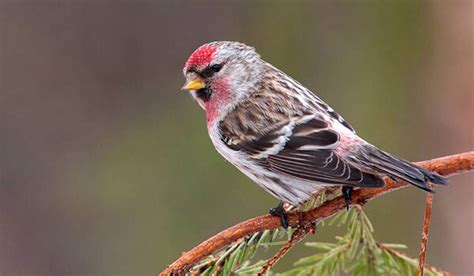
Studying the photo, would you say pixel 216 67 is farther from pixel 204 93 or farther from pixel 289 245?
pixel 289 245

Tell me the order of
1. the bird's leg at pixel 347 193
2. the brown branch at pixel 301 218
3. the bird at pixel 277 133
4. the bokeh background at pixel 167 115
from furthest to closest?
the bokeh background at pixel 167 115 < the bird at pixel 277 133 < the bird's leg at pixel 347 193 < the brown branch at pixel 301 218

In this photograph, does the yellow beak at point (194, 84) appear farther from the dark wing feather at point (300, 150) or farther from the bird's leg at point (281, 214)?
the bird's leg at point (281, 214)

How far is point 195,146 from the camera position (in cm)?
405

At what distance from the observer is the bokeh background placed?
408 centimetres

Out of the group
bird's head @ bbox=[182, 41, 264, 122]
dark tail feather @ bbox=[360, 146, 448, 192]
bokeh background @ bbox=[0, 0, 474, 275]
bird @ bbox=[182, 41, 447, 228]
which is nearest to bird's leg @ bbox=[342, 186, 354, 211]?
bird @ bbox=[182, 41, 447, 228]

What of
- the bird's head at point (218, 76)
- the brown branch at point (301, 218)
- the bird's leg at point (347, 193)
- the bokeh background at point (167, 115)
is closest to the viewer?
the brown branch at point (301, 218)

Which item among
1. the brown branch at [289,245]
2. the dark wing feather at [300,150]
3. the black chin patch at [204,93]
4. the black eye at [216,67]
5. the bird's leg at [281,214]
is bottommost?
the brown branch at [289,245]

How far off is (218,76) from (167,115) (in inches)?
78.4

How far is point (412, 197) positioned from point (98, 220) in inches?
82.7

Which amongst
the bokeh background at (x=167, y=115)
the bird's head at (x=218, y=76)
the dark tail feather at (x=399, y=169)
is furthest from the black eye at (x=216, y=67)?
the bokeh background at (x=167, y=115)

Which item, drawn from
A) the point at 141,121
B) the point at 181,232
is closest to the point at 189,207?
the point at 181,232

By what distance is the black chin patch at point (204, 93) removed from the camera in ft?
8.25

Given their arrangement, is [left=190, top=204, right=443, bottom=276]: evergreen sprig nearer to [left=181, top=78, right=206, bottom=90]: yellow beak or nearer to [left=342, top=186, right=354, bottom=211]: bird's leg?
[left=342, top=186, right=354, bottom=211]: bird's leg

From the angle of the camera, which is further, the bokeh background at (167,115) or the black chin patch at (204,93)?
the bokeh background at (167,115)
